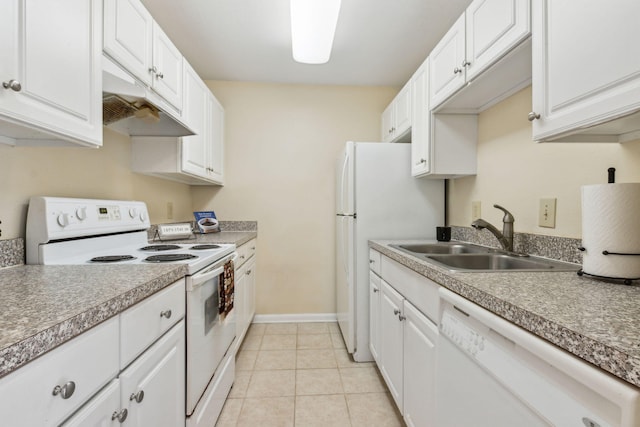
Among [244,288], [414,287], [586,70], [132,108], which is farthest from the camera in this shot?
[244,288]

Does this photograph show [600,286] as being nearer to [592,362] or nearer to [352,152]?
[592,362]

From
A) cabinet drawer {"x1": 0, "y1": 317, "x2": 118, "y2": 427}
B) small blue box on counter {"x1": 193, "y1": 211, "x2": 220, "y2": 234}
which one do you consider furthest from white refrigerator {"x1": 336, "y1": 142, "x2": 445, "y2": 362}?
cabinet drawer {"x1": 0, "y1": 317, "x2": 118, "y2": 427}

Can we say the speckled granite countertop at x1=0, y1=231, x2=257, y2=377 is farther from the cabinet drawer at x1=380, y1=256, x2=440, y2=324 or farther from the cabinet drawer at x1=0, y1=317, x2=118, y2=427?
the cabinet drawer at x1=380, y1=256, x2=440, y2=324

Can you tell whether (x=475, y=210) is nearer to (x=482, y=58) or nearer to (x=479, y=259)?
(x=479, y=259)

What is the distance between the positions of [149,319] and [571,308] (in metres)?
1.12

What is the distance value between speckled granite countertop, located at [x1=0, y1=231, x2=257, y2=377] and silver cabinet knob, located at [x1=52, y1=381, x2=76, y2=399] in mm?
91

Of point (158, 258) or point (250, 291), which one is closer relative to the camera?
point (158, 258)

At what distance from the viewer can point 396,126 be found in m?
2.58

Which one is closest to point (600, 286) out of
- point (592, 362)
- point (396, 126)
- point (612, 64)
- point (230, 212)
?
point (592, 362)

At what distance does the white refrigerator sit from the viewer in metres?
2.23

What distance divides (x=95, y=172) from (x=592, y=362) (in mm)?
2066

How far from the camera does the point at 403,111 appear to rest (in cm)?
241

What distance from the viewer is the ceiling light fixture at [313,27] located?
1.66 metres

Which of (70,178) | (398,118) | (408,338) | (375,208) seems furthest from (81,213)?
(398,118)
